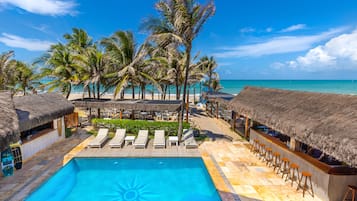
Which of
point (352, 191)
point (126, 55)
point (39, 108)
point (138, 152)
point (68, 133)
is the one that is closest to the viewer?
point (352, 191)

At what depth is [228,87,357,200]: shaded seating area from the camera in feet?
17.3

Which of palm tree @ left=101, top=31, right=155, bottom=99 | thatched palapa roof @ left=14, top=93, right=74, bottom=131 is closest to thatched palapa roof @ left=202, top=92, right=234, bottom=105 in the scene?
palm tree @ left=101, top=31, right=155, bottom=99

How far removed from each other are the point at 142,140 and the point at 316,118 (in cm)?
796

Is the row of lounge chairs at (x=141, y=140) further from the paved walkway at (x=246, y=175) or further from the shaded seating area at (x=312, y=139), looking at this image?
the shaded seating area at (x=312, y=139)

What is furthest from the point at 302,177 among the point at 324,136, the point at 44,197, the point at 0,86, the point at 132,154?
the point at 0,86

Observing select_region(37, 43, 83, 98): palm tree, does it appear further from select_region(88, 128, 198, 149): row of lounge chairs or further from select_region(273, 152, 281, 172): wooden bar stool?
select_region(273, 152, 281, 172): wooden bar stool

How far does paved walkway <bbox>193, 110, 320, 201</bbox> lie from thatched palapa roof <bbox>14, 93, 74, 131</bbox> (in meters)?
8.10

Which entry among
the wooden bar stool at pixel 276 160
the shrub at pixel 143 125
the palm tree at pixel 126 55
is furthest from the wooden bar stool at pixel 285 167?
the palm tree at pixel 126 55

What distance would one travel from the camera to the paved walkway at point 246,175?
242 inches

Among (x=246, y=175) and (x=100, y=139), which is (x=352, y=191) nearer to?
(x=246, y=175)

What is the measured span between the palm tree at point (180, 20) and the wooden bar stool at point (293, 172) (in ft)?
22.0

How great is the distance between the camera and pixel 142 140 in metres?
10.5

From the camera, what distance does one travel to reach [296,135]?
6535mm

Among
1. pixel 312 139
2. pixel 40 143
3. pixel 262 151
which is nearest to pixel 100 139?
pixel 40 143
